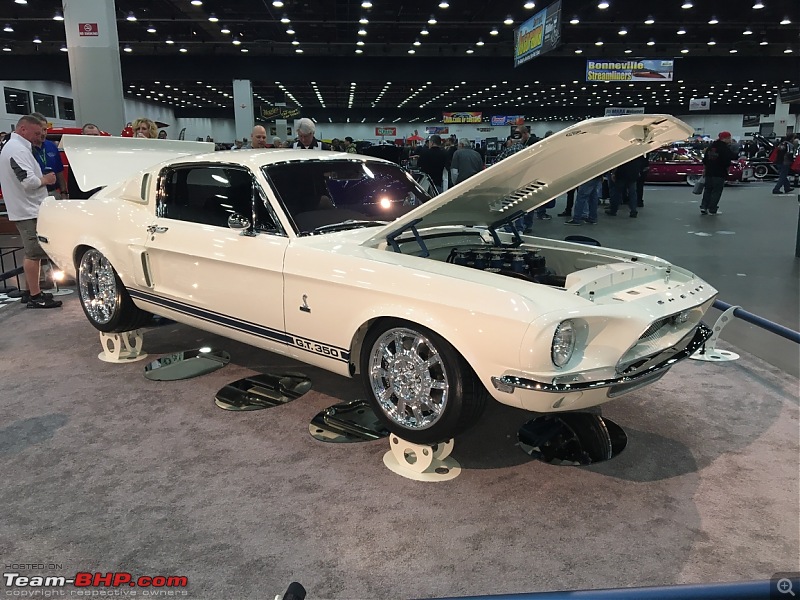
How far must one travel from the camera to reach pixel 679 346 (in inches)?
115

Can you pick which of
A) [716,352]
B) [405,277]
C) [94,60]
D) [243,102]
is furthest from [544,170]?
[243,102]

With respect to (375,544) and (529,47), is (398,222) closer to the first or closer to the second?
(375,544)

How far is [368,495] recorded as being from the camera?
8.99 ft

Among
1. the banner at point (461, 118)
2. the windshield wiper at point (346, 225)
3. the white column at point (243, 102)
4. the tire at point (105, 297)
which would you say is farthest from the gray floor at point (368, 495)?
the banner at point (461, 118)

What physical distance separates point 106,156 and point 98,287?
137 cm

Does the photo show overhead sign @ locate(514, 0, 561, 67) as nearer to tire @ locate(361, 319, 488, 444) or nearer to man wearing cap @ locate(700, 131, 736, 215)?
man wearing cap @ locate(700, 131, 736, 215)

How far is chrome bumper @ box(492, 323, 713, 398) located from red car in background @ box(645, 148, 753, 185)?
66.0 feet

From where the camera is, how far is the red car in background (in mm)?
20945

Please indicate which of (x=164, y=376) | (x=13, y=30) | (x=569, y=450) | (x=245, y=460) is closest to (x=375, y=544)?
(x=245, y=460)

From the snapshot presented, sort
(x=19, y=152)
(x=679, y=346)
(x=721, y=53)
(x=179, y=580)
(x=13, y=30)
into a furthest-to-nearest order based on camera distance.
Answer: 1. (x=721, y=53)
2. (x=13, y=30)
3. (x=19, y=152)
4. (x=679, y=346)
5. (x=179, y=580)

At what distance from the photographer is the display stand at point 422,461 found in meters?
2.91

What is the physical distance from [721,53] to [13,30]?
26.8 meters

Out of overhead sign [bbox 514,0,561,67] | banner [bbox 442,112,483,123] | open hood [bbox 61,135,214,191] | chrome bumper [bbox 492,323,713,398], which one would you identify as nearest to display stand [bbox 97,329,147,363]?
open hood [bbox 61,135,214,191]

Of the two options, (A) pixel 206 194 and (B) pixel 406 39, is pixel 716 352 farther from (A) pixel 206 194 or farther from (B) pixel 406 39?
(B) pixel 406 39
